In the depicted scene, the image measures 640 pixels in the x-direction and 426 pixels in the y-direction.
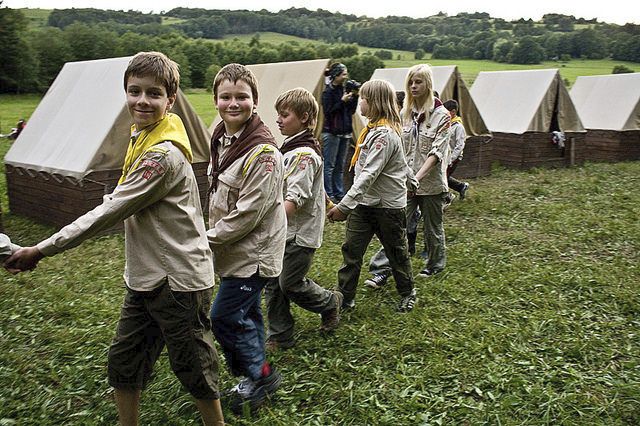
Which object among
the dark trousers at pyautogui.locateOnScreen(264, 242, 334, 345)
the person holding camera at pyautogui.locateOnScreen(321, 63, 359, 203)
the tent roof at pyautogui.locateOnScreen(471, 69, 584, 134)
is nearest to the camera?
the dark trousers at pyautogui.locateOnScreen(264, 242, 334, 345)

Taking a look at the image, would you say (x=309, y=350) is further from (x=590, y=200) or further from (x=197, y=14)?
(x=197, y=14)

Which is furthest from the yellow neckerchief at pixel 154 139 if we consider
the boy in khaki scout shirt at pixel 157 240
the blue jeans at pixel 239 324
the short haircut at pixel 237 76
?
the blue jeans at pixel 239 324

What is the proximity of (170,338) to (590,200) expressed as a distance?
912cm

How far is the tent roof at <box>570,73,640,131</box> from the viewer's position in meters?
15.9

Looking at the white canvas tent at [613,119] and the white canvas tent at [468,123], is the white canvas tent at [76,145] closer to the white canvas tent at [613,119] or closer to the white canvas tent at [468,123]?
the white canvas tent at [468,123]

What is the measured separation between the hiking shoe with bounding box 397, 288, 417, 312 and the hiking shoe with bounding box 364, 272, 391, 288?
560 millimetres

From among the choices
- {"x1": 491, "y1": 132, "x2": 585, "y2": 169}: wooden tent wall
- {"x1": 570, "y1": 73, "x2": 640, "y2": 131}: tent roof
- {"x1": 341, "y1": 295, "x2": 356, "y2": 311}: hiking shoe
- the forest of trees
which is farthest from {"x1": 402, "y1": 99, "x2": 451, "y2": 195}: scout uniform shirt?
the forest of trees

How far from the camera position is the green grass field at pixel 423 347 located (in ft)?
11.1

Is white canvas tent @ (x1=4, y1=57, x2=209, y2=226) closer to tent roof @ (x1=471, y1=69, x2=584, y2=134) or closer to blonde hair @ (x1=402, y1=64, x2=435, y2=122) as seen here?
blonde hair @ (x1=402, y1=64, x2=435, y2=122)

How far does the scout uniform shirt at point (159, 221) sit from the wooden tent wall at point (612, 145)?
15404 mm

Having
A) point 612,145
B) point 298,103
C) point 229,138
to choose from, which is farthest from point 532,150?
point 229,138

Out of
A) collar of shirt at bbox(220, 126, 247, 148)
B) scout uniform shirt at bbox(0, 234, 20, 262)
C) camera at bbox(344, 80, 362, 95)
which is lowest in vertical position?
scout uniform shirt at bbox(0, 234, 20, 262)

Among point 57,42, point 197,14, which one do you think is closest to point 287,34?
point 197,14

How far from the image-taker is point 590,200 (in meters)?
10.0
